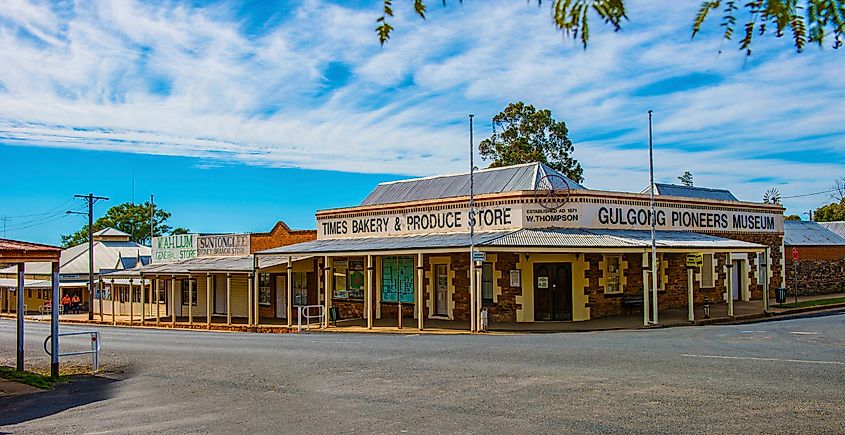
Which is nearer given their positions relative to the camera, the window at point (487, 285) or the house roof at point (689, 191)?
the window at point (487, 285)

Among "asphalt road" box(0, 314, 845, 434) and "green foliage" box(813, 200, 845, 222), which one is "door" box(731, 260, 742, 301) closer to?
"asphalt road" box(0, 314, 845, 434)

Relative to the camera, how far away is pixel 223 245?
3862cm

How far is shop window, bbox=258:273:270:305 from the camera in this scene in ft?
112

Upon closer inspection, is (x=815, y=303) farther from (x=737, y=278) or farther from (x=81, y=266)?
(x=81, y=266)

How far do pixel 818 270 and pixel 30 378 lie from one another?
109 ft

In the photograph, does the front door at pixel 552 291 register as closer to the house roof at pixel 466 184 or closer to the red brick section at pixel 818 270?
the house roof at pixel 466 184

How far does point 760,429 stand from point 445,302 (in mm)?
19030

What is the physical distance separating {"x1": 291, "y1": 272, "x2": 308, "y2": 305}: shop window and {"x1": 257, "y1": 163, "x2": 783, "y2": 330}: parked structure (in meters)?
1.28

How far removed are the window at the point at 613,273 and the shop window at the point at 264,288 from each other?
558 inches

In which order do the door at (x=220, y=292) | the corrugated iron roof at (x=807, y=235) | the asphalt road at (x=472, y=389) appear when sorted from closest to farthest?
the asphalt road at (x=472, y=389) → the door at (x=220, y=292) → the corrugated iron roof at (x=807, y=235)

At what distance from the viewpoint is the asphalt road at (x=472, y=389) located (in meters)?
9.50

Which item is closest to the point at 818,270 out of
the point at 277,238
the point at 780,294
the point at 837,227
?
the point at 780,294

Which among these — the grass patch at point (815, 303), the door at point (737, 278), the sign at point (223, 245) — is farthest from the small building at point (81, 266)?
the grass patch at point (815, 303)

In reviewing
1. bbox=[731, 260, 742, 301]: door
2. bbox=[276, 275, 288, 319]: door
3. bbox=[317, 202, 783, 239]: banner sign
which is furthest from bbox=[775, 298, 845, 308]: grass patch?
bbox=[276, 275, 288, 319]: door
